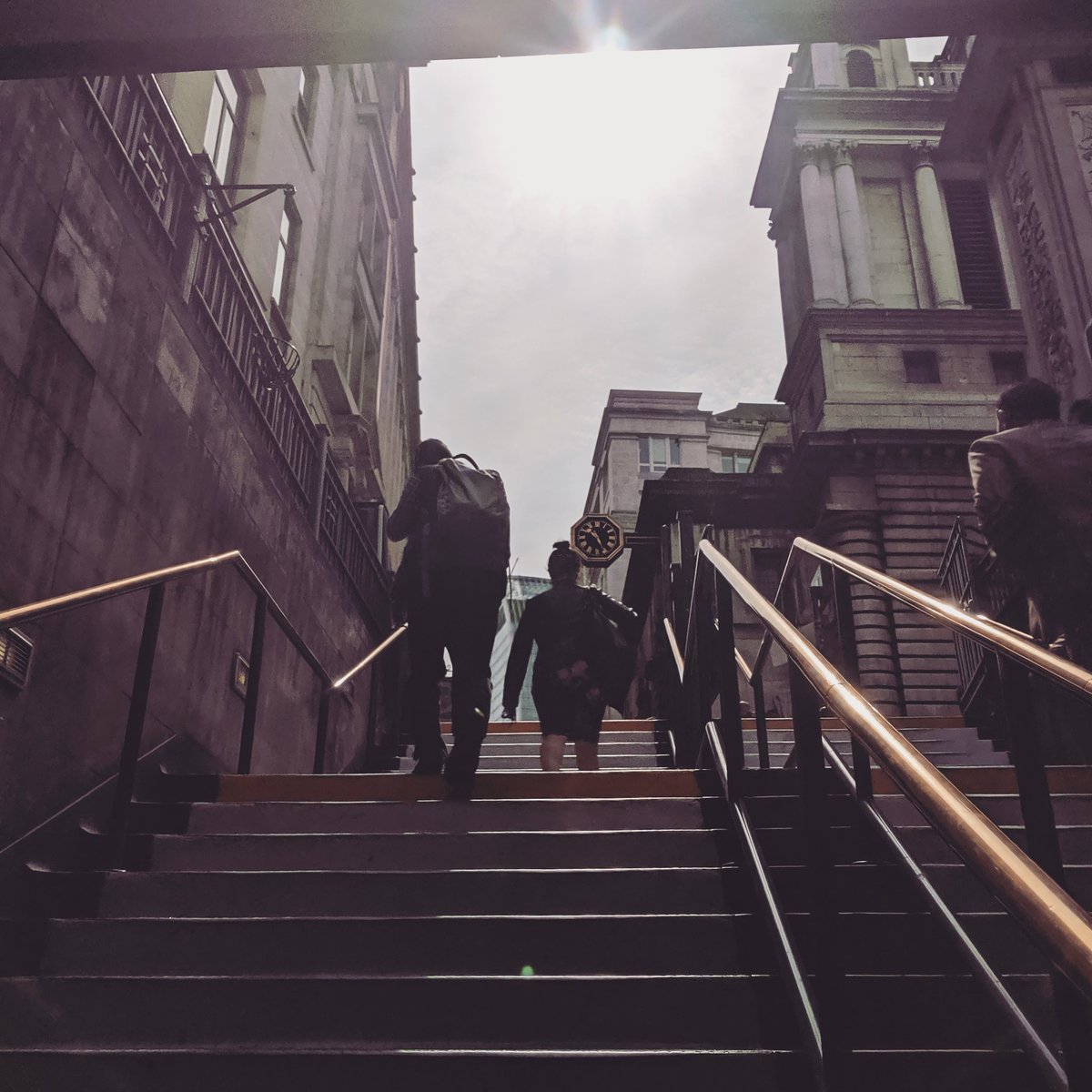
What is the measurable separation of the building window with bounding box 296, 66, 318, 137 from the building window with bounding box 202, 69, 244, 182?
274 cm

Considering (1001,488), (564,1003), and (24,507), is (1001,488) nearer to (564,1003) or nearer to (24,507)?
(564,1003)

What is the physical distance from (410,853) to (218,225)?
19.7 ft

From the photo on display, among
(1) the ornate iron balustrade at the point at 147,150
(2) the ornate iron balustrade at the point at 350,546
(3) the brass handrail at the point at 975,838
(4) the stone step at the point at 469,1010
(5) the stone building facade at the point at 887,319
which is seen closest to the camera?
(3) the brass handrail at the point at 975,838

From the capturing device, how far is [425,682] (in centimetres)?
480

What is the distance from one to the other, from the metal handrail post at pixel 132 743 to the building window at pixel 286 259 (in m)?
11.3

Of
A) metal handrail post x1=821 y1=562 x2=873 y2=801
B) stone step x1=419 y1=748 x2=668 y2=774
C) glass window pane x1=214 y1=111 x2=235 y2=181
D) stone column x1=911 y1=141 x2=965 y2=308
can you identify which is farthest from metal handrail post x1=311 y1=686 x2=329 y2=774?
stone column x1=911 y1=141 x2=965 y2=308

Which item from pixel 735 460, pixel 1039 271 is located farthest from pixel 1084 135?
pixel 735 460

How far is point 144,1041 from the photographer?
2590 millimetres

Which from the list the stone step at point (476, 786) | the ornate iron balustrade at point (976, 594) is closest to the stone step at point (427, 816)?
the stone step at point (476, 786)

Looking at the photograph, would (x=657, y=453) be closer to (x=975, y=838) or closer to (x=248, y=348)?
(x=248, y=348)

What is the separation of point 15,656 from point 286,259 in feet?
42.2

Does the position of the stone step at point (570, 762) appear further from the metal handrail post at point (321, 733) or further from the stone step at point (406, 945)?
the stone step at point (406, 945)

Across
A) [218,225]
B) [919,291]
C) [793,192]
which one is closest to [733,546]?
[919,291]

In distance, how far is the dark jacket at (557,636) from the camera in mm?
6035
